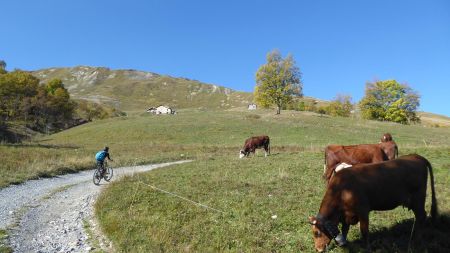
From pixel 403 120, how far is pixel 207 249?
9084cm

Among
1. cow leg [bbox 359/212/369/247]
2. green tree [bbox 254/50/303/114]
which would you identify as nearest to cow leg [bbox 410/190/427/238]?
cow leg [bbox 359/212/369/247]

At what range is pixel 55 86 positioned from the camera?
Answer: 116875 millimetres

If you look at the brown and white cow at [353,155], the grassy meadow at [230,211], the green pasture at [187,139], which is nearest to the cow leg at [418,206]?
the grassy meadow at [230,211]

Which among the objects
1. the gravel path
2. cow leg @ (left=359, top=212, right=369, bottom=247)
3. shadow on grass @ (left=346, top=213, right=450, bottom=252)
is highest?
cow leg @ (left=359, top=212, right=369, bottom=247)

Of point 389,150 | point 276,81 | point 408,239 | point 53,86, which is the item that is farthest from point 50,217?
point 53,86

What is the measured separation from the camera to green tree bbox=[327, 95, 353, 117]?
126 m

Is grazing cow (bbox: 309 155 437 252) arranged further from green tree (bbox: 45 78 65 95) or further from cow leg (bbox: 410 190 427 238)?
green tree (bbox: 45 78 65 95)

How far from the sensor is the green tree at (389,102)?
294ft

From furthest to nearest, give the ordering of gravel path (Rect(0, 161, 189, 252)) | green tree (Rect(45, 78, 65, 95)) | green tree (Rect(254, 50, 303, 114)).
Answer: green tree (Rect(45, 78, 65, 95))
green tree (Rect(254, 50, 303, 114))
gravel path (Rect(0, 161, 189, 252))

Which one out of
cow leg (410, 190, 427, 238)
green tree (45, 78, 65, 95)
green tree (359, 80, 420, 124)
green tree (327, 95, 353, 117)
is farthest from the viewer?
green tree (327, 95, 353, 117)

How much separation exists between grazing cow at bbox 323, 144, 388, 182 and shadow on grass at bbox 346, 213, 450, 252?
5122 mm

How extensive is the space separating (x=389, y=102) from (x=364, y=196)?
303 feet

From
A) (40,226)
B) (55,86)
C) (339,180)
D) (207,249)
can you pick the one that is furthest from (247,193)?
(55,86)

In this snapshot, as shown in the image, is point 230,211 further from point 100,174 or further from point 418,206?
point 100,174
